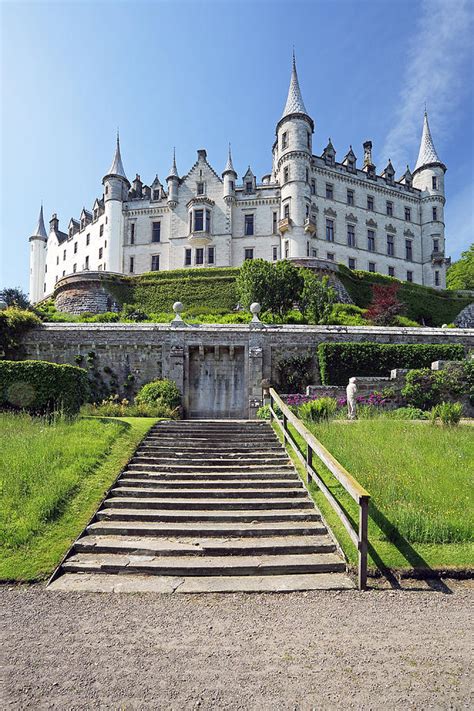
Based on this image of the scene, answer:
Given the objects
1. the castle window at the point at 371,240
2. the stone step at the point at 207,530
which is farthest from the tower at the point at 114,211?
the stone step at the point at 207,530

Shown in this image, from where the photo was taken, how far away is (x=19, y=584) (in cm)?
550

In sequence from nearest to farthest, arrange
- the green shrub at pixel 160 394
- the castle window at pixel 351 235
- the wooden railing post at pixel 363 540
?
1. the wooden railing post at pixel 363 540
2. the green shrub at pixel 160 394
3. the castle window at pixel 351 235

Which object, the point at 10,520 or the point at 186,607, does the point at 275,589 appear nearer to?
the point at 186,607

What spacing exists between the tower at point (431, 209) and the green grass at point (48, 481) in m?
46.4

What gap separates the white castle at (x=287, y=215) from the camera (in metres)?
42.5

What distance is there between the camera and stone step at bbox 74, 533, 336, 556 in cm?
623

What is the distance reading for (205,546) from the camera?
20.7ft

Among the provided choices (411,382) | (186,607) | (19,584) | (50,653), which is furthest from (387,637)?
(411,382)

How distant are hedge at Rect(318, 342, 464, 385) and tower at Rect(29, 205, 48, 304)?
57216mm

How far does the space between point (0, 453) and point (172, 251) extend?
37644mm

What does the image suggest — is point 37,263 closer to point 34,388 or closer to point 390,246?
point 390,246

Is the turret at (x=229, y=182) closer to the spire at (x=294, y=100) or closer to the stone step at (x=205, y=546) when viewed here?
Answer: the spire at (x=294, y=100)

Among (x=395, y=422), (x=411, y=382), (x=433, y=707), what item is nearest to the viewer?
(x=433, y=707)

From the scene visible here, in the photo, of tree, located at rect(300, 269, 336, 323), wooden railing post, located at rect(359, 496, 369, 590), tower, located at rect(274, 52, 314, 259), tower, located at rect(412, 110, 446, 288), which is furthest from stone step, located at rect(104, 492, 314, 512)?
tower, located at rect(412, 110, 446, 288)
